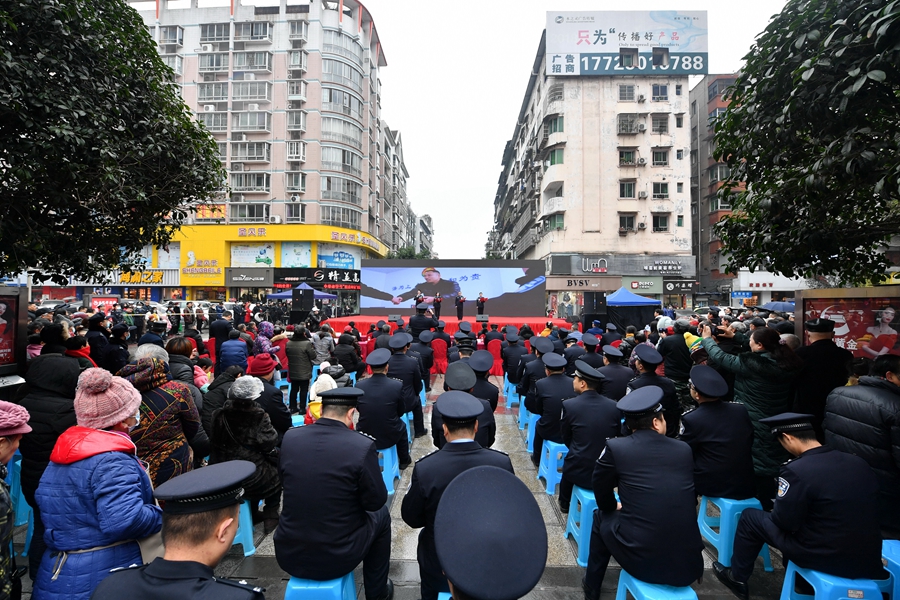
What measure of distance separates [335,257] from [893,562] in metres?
36.2

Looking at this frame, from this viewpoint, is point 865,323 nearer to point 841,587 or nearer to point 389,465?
point 841,587

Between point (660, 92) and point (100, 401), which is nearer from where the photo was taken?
point (100, 401)

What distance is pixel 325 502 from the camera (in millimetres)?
2492

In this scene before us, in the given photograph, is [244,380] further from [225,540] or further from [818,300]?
[818,300]

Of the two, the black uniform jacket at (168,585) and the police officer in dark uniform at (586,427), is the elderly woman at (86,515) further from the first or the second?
the police officer in dark uniform at (586,427)

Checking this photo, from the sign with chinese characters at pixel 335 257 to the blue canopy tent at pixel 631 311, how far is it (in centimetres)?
2573

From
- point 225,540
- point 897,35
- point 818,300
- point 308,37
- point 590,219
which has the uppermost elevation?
point 308,37

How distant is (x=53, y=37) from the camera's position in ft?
15.2

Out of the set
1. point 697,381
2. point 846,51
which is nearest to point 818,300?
point 846,51

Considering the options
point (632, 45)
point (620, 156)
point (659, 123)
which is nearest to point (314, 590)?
point (620, 156)

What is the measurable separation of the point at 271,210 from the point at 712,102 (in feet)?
122

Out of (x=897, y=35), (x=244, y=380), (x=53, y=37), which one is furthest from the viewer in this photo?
(x=53, y=37)

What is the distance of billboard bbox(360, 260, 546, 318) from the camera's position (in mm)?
23422

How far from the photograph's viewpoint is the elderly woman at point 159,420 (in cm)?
304
